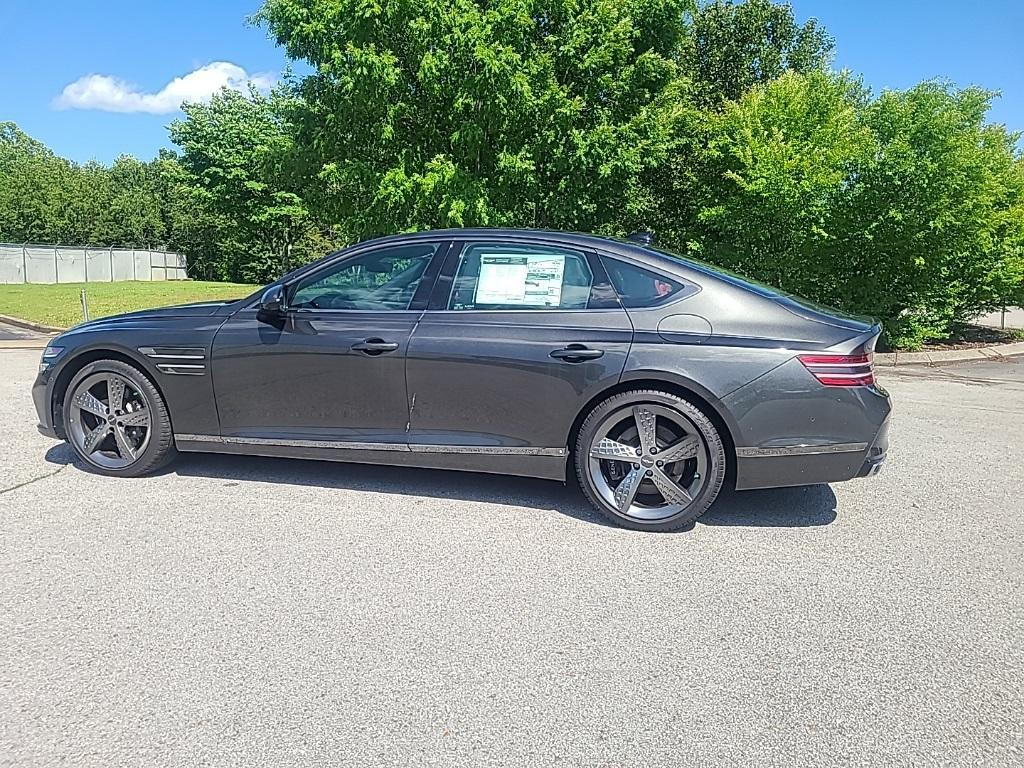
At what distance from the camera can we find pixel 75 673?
2795mm

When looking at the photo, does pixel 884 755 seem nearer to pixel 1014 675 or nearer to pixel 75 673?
pixel 1014 675

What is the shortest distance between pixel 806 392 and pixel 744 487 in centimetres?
59

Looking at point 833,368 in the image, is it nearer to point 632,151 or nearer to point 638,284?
point 638,284

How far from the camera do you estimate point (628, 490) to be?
431cm

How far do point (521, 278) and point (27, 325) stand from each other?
1497cm

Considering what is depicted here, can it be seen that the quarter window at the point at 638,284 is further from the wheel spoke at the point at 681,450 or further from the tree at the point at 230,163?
the tree at the point at 230,163

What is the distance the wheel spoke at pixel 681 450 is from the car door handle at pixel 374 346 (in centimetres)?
160

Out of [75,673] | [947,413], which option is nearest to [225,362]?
[75,673]

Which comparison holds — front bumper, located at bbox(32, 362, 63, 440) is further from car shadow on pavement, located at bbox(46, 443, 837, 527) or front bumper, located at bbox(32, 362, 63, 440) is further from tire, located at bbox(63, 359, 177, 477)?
car shadow on pavement, located at bbox(46, 443, 837, 527)

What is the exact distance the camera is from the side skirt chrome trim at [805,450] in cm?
412

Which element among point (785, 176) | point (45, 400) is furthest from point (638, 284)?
point (785, 176)

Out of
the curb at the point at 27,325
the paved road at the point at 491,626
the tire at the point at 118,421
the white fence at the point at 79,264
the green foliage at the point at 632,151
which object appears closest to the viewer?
the paved road at the point at 491,626

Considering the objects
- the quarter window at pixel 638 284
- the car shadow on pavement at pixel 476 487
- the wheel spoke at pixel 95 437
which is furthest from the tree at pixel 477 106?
the quarter window at pixel 638 284

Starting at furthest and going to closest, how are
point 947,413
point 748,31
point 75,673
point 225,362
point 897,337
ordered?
point 748,31 < point 897,337 < point 947,413 < point 225,362 < point 75,673
